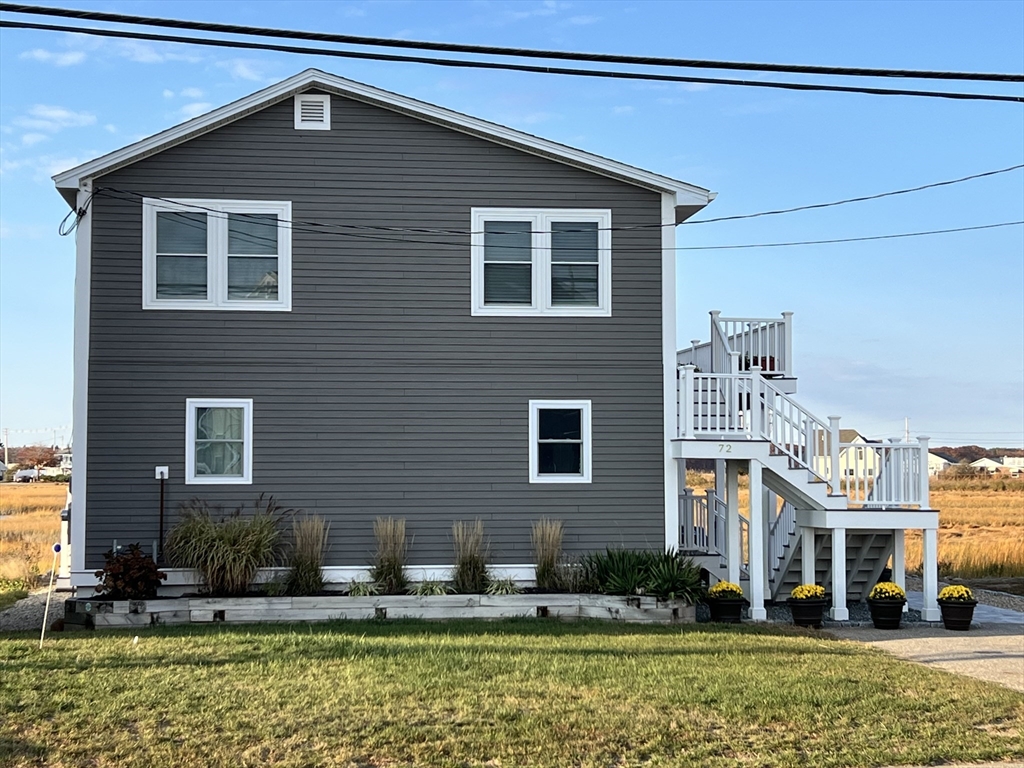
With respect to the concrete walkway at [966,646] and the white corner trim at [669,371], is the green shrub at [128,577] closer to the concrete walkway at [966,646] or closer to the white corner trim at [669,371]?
the white corner trim at [669,371]

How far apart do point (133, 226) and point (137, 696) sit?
811 cm

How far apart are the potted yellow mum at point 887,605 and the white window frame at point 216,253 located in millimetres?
8799

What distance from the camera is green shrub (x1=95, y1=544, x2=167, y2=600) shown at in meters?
14.7

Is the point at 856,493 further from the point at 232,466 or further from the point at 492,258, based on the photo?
the point at 232,466

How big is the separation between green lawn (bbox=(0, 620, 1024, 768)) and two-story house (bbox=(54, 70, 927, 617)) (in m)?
3.49

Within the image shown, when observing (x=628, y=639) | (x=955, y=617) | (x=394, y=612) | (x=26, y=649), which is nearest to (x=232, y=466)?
(x=394, y=612)

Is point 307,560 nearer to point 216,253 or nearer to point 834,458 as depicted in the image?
point 216,253

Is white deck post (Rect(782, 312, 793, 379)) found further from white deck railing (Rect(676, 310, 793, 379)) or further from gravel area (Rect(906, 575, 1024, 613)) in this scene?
gravel area (Rect(906, 575, 1024, 613))

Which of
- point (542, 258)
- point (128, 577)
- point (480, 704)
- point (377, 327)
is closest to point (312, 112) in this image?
point (377, 327)

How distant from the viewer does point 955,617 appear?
1530 cm

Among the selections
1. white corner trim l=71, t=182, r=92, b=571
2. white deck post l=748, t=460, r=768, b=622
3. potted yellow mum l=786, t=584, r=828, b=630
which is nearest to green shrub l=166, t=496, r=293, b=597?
white corner trim l=71, t=182, r=92, b=571

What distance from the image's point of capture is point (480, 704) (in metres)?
9.36

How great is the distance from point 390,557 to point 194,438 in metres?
3.13

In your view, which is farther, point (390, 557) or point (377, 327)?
point (377, 327)
